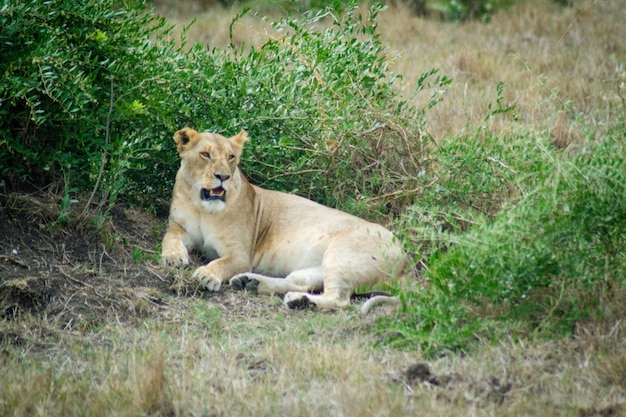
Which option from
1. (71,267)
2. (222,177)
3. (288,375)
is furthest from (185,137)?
(288,375)

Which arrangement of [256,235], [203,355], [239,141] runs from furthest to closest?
[256,235] → [239,141] → [203,355]

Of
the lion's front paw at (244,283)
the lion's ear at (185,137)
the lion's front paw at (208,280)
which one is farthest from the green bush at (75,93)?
the lion's front paw at (244,283)

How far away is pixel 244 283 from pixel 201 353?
1.44m

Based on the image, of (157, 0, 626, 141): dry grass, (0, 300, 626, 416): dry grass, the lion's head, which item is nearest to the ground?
(0, 300, 626, 416): dry grass

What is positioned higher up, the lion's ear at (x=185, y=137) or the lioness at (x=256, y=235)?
the lion's ear at (x=185, y=137)

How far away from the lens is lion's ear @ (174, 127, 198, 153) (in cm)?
633

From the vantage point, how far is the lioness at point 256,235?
6.00 m

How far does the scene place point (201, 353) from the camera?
4.67 metres

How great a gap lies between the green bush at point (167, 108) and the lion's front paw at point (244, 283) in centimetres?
103

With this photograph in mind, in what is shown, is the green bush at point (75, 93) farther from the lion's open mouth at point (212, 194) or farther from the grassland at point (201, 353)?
the lion's open mouth at point (212, 194)

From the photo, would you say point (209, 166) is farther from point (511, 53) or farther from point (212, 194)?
point (511, 53)

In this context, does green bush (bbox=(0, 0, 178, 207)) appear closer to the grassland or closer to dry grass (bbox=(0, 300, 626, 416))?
the grassland

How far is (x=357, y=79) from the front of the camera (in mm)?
7211

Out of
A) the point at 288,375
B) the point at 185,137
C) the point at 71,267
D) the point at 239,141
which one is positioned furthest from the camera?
the point at 239,141
